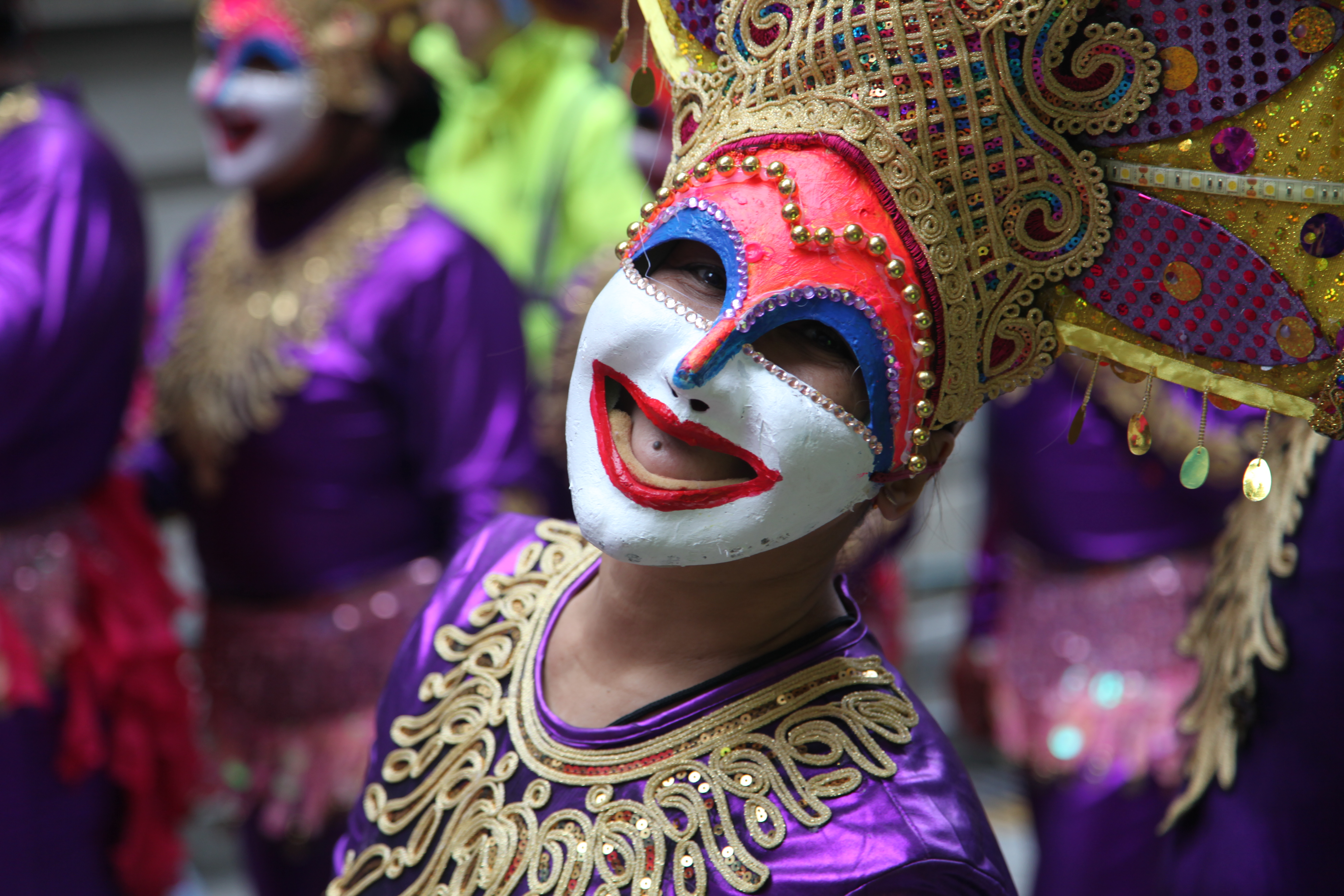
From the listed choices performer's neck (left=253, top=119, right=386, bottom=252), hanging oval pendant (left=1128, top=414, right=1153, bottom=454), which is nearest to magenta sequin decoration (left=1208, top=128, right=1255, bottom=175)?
hanging oval pendant (left=1128, top=414, right=1153, bottom=454)

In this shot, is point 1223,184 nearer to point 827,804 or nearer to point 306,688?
point 827,804

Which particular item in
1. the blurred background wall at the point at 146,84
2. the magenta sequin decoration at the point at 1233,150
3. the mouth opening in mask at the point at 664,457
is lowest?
the blurred background wall at the point at 146,84

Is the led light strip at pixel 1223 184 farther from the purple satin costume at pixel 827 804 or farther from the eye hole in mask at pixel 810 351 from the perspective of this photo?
the purple satin costume at pixel 827 804

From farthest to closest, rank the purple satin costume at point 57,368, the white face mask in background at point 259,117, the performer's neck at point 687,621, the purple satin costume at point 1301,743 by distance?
the white face mask in background at point 259,117
the purple satin costume at point 57,368
the purple satin costume at point 1301,743
the performer's neck at point 687,621

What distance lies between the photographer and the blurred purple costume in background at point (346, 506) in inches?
121

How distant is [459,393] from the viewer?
3068 mm

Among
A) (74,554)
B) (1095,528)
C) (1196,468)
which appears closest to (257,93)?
(74,554)

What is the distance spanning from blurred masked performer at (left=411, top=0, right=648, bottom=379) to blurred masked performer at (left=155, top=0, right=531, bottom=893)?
0.88 m

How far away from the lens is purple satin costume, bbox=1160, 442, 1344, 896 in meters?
1.66

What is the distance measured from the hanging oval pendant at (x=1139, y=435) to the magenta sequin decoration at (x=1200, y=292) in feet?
0.24

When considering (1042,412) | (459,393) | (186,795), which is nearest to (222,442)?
(459,393)

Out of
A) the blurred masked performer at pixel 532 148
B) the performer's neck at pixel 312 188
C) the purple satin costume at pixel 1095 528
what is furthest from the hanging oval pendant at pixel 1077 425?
the blurred masked performer at pixel 532 148

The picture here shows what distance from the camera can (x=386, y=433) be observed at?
3.13 meters

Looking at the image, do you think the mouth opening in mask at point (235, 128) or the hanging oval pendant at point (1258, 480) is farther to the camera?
the mouth opening in mask at point (235, 128)
